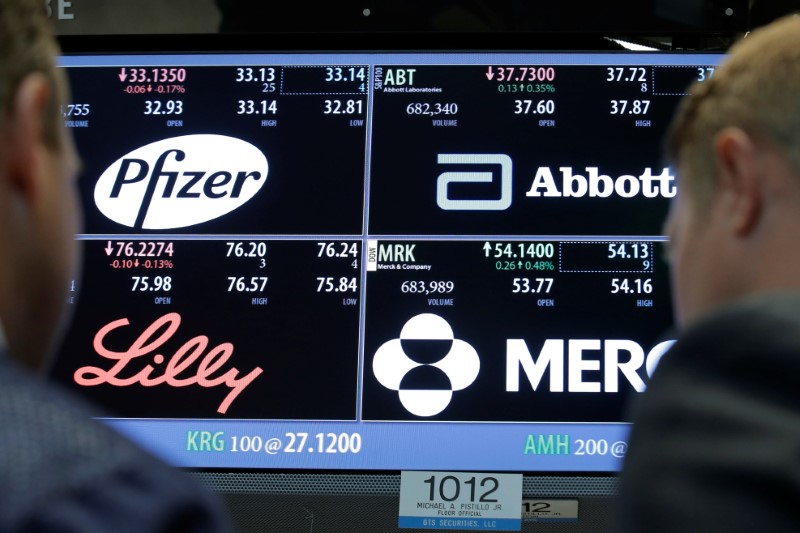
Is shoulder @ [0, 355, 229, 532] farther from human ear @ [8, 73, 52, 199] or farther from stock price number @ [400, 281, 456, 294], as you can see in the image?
stock price number @ [400, 281, 456, 294]

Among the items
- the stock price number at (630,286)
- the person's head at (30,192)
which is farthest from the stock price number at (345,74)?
the person's head at (30,192)

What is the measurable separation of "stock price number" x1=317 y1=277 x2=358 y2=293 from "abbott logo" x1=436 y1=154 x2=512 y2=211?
17 centimetres

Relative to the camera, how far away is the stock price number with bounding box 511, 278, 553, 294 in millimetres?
1682

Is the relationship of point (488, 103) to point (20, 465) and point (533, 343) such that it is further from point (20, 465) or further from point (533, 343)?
point (20, 465)

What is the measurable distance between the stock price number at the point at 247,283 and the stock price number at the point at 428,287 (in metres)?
0.20

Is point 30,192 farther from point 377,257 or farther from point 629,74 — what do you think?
point 629,74

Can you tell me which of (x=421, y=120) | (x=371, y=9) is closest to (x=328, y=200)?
(x=421, y=120)

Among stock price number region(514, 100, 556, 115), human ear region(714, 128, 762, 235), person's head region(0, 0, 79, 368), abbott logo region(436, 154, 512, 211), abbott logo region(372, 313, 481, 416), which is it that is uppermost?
stock price number region(514, 100, 556, 115)

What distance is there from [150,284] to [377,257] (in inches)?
12.8

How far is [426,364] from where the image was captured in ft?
5.46

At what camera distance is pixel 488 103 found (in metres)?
1.75

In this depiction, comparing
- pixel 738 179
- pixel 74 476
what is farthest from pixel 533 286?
pixel 74 476

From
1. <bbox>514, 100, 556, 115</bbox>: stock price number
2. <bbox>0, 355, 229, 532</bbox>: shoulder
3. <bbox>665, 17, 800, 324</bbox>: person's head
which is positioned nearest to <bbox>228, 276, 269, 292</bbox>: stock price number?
<bbox>514, 100, 556, 115</bbox>: stock price number

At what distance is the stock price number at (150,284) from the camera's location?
1.72 m
